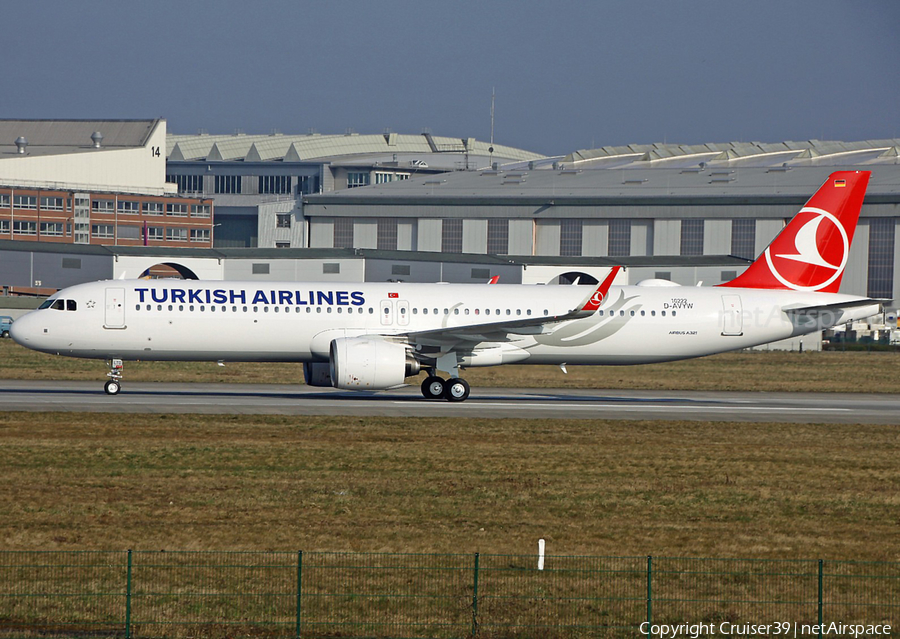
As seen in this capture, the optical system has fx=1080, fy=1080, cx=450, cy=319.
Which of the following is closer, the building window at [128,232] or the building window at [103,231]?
the building window at [103,231]

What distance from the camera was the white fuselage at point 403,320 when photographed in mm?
35281

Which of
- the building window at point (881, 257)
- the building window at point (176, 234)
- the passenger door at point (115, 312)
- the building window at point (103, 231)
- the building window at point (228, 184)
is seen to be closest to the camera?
the passenger door at point (115, 312)

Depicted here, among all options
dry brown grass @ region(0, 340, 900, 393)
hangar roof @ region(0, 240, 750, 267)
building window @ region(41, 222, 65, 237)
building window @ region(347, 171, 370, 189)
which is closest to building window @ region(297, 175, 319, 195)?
building window @ region(347, 171, 370, 189)

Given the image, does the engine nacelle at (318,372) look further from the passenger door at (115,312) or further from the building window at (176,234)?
the building window at (176,234)

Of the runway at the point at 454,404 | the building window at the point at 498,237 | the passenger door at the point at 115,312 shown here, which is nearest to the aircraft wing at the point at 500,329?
the runway at the point at 454,404

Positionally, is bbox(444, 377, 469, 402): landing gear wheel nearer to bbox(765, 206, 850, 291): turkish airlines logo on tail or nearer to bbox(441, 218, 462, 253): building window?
bbox(765, 206, 850, 291): turkish airlines logo on tail

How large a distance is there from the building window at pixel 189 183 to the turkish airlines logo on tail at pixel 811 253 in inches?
5796

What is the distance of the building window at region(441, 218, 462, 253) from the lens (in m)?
99.2

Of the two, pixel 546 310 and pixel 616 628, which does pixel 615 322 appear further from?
pixel 616 628

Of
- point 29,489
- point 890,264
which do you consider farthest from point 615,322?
point 890,264

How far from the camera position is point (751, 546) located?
59.1 feet

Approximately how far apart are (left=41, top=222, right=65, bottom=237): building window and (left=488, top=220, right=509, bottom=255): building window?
58.9 meters

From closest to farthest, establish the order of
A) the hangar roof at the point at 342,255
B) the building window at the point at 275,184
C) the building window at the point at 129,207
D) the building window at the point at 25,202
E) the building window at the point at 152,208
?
the hangar roof at the point at 342,255 < the building window at the point at 25,202 < the building window at the point at 129,207 < the building window at the point at 152,208 < the building window at the point at 275,184

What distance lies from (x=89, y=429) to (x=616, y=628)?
705 inches
